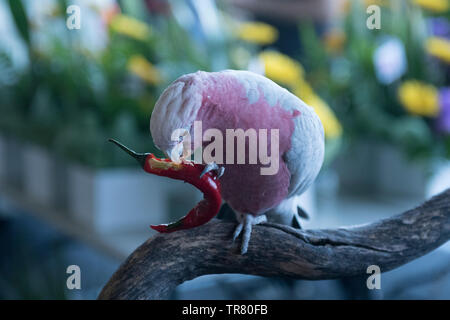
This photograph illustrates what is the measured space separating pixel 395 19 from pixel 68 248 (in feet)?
1.62

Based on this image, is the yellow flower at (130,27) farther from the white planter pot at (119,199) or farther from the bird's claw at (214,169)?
the bird's claw at (214,169)

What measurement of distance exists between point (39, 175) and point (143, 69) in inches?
10.8

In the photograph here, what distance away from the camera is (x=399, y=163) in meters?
0.57

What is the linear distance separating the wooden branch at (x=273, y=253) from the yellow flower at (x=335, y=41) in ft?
1.68

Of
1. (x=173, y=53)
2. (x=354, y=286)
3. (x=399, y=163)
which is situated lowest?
(x=354, y=286)

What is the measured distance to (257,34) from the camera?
64cm

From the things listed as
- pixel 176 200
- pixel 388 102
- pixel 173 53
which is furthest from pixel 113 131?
pixel 388 102

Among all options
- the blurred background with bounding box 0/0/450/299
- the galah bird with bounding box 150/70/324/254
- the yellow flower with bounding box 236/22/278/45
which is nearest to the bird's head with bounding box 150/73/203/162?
the galah bird with bounding box 150/70/324/254

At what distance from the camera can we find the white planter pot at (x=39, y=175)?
0.69 metres

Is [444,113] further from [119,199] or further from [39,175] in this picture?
[39,175]

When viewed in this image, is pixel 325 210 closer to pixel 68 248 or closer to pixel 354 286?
pixel 354 286

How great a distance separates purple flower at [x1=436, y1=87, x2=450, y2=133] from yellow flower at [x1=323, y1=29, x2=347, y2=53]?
0.63ft

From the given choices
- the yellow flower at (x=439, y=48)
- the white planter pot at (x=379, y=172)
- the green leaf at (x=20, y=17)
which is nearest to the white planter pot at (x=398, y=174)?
the white planter pot at (x=379, y=172)

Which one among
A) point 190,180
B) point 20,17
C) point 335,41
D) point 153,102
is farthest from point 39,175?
point 190,180
